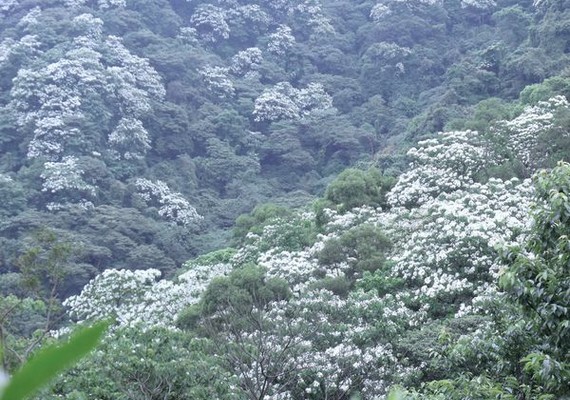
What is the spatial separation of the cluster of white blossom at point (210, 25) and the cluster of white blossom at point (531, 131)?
919 inches

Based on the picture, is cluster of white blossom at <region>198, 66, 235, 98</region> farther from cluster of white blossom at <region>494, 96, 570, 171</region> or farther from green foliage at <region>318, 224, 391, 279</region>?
green foliage at <region>318, 224, 391, 279</region>

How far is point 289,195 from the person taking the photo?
28547mm

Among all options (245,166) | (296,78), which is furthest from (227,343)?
(296,78)

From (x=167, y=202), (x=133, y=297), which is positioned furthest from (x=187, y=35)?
(x=133, y=297)

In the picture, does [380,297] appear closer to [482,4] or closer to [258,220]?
[258,220]

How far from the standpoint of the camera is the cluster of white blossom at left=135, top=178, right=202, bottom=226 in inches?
1049

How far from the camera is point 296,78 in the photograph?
3812cm

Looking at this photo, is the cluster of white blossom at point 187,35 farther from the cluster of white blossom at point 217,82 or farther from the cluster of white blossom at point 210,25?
the cluster of white blossom at point 217,82

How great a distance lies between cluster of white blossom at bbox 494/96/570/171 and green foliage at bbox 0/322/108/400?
1736 cm

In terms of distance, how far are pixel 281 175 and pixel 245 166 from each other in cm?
154

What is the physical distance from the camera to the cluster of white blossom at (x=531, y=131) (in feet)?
55.7

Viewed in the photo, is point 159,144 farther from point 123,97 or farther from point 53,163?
point 53,163

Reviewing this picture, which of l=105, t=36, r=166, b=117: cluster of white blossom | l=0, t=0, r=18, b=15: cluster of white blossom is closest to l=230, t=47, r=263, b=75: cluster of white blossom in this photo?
l=105, t=36, r=166, b=117: cluster of white blossom

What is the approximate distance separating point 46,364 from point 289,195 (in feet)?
92.5
